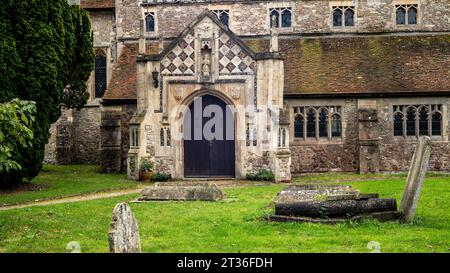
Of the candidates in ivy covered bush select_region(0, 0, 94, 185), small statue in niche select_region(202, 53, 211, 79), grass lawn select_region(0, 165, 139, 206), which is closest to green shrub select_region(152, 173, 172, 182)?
grass lawn select_region(0, 165, 139, 206)

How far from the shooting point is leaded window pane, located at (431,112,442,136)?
28.5 metres

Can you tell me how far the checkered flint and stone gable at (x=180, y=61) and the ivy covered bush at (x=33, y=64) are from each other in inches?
162

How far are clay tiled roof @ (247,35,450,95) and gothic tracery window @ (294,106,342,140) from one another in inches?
38.1

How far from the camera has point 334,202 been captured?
519 inches

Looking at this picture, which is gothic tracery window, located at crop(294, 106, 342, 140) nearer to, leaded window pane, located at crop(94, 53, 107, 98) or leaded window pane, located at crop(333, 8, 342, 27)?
leaded window pane, located at crop(333, 8, 342, 27)

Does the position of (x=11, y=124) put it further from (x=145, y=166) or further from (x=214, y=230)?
(x=145, y=166)

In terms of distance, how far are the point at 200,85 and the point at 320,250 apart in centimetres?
1656

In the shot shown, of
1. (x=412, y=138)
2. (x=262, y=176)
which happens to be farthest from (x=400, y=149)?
(x=262, y=176)

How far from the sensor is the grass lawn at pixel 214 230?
35.2 ft

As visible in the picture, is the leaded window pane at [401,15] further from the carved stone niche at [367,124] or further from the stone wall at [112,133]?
the stone wall at [112,133]

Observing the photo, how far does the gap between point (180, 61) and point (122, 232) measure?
1806 cm

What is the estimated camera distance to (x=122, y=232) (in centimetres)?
856
